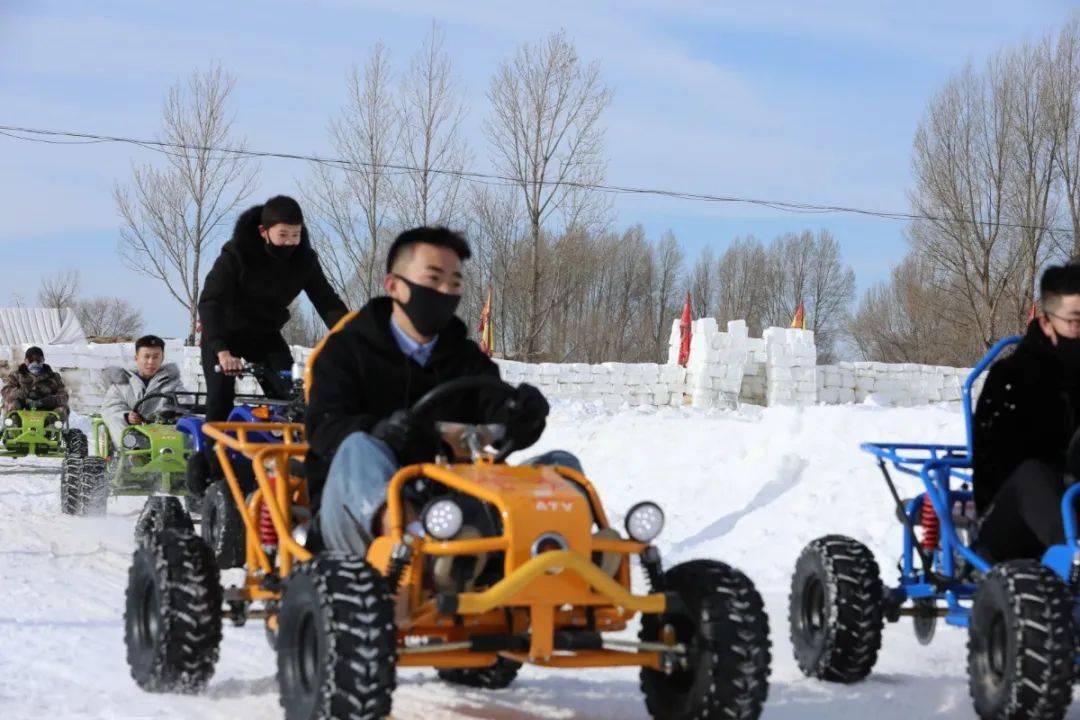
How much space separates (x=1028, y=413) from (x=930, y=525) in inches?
37.0

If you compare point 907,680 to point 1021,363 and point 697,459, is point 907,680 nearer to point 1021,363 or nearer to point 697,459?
point 1021,363

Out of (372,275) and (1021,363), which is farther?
(372,275)

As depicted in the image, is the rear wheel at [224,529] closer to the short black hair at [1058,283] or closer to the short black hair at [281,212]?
the short black hair at [281,212]

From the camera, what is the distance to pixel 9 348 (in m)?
29.2

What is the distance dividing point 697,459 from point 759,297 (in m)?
59.5

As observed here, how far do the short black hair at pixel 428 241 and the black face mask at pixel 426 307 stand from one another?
11 cm

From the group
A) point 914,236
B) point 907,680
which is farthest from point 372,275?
point 907,680

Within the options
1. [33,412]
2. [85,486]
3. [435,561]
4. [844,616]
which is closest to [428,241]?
[435,561]

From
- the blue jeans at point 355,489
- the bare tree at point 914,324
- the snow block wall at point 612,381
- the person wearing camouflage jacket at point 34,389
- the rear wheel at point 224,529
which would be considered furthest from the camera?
the bare tree at point 914,324

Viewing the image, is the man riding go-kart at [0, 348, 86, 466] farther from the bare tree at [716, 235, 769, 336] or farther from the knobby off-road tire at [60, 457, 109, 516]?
the bare tree at [716, 235, 769, 336]

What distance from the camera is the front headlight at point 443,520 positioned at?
14.4 ft

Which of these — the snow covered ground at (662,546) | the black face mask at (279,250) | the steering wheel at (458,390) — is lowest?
the snow covered ground at (662,546)

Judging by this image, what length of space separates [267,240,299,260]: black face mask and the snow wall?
18.0 m

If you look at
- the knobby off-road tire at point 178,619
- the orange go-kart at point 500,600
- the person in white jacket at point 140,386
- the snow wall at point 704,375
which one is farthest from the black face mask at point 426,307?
the snow wall at point 704,375
